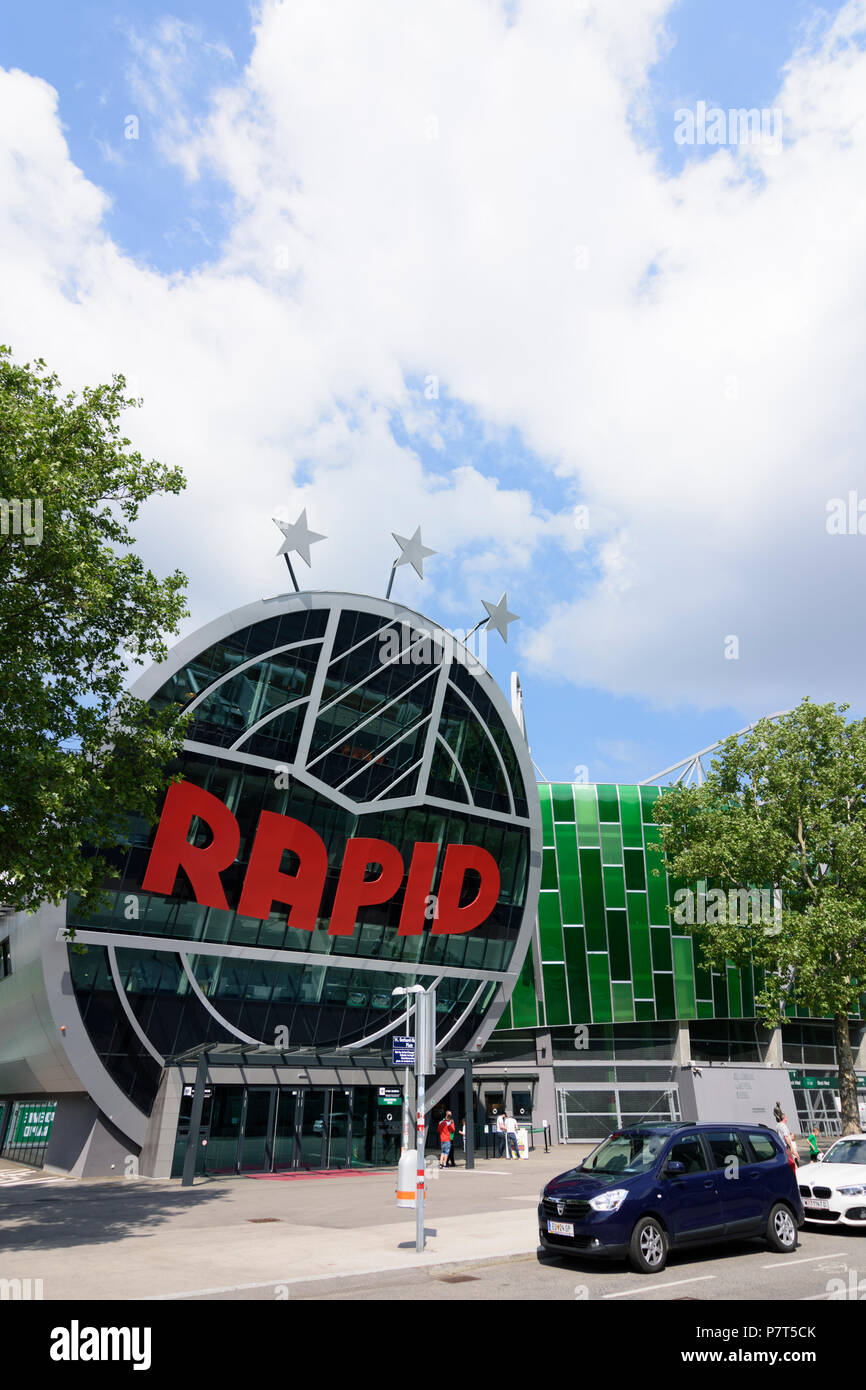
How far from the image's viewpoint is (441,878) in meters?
35.1

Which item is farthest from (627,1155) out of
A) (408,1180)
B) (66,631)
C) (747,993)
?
(747,993)

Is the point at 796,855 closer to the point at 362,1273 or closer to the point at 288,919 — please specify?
the point at 288,919

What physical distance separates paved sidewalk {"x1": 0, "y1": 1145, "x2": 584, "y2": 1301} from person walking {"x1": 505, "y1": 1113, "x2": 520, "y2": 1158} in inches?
376

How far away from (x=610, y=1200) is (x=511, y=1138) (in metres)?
25.7

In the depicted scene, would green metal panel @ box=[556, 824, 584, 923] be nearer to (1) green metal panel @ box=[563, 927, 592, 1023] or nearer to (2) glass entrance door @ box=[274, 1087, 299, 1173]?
(1) green metal panel @ box=[563, 927, 592, 1023]

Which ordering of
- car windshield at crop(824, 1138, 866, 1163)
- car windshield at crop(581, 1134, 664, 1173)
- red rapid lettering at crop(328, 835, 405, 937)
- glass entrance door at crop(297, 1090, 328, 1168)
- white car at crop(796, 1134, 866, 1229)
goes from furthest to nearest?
1. red rapid lettering at crop(328, 835, 405, 937)
2. glass entrance door at crop(297, 1090, 328, 1168)
3. car windshield at crop(824, 1138, 866, 1163)
4. white car at crop(796, 1134, 866, 1229)
5. car windshield at crop(581, 1134, 664, 1173)

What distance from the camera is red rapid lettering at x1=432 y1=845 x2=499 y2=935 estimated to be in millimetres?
35000

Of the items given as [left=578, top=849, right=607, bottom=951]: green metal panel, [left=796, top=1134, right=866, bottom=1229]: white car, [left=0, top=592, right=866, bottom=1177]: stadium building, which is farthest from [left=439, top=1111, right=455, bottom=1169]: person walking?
[left=796, top=1134, right=866, bottom=1229]: white car

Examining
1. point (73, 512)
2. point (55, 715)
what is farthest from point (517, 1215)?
point (73, 512)

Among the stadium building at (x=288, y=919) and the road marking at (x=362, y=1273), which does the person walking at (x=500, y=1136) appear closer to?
the stadium building at (x=288, y=919)

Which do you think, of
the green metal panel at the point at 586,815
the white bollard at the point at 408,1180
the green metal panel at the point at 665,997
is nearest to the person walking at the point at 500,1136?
the green metal panel at the point at 665,997
